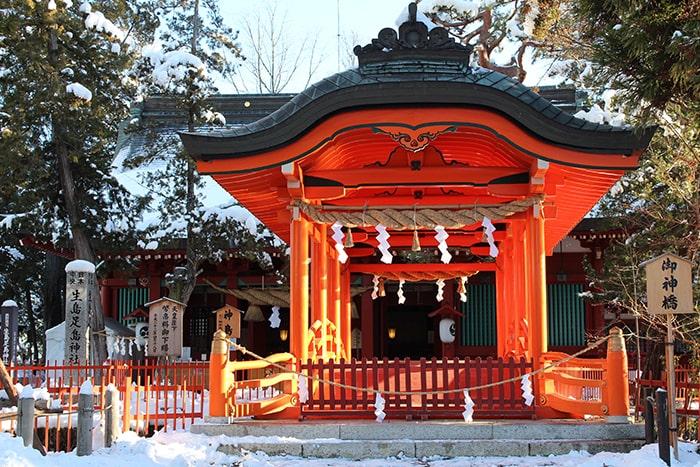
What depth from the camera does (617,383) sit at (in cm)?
936

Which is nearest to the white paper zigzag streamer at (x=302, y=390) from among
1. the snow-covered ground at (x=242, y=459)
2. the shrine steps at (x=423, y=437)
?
the shrine steps at (x=423, y=437)

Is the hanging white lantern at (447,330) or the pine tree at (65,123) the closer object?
the pine tree at (65,123)

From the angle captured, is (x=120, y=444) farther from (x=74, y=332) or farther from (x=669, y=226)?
(x=669, y=226)

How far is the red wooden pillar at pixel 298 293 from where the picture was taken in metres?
10.8

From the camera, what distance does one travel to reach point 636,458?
822 centimetres

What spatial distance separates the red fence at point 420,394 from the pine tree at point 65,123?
31.8 feet

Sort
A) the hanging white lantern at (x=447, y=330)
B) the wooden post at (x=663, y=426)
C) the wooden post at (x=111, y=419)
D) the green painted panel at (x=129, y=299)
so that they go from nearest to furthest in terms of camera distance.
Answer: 1. the wooden post at (x=663, y=426)
2. the wooden post at (x=111, y=419)
3. the hanging white lantern at (x=447, y=330)
4. the green painted panel at (x=129, y=299)

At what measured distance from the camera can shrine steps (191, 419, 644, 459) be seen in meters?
9.09

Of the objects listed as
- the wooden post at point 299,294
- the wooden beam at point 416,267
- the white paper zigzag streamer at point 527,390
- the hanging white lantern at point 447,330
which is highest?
the wooden beam at point 416,267

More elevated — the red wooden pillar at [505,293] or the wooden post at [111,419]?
the red wooden pillar at [505,293]

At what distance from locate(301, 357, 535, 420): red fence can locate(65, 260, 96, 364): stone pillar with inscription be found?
28.9 ft

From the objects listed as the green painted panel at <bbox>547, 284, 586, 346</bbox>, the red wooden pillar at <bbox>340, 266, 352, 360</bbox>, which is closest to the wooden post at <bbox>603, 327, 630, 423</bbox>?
the red wooden pillar at <bbox>340, 266, 352, 360</bbox>

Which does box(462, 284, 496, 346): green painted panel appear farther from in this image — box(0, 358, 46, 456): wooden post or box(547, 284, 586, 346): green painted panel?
box(0, 358, 46, 456): wooden post

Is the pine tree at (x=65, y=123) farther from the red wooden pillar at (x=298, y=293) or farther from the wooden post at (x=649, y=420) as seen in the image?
the wooden post at (x=649, y=420)
